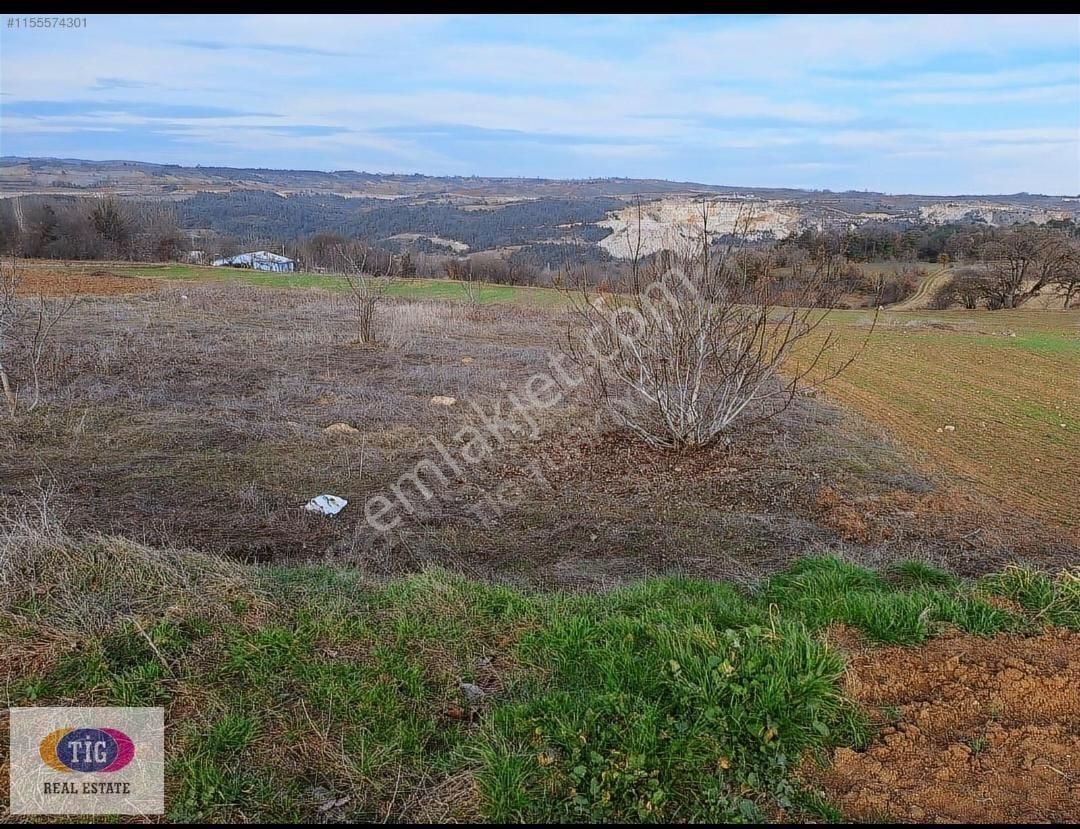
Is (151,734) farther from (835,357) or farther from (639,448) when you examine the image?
(835,357)

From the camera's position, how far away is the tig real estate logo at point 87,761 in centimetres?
205

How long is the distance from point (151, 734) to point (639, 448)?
597cm

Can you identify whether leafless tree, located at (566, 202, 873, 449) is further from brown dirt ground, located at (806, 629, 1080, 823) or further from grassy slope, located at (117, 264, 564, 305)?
grassy slope, located at (117, 264, 564, 305)

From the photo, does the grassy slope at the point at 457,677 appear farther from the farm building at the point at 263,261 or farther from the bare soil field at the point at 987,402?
the farm building at the point at 263,261

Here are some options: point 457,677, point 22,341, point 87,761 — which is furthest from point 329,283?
point 87,761

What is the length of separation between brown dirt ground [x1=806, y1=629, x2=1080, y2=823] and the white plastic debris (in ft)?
14.5

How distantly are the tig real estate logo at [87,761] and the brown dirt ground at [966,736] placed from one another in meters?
2.06

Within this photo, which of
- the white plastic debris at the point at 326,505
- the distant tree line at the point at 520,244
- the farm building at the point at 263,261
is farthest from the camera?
the farm building at the point at 263,261

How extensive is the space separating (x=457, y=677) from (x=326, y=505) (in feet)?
11.9

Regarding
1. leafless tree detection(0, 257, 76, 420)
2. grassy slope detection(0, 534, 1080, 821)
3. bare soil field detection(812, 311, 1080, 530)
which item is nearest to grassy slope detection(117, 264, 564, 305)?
leafless tree detection(0, 257, 76, 420)

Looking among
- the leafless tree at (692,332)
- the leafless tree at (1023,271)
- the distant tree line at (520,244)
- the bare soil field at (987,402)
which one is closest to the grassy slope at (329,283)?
the distant tree line at (520,244)

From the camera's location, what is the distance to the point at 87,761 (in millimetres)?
2209

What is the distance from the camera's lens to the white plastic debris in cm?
595
